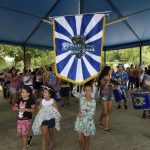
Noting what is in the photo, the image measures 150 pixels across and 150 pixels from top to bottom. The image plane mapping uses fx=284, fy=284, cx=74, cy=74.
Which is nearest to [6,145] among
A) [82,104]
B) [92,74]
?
[82,104]

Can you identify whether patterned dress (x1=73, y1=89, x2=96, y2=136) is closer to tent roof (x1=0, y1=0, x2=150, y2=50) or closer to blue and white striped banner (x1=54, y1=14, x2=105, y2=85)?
blue and white striped banner (x1=54, y1=14, x2=105, y2=85)

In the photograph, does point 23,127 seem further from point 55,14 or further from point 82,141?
point 55,14

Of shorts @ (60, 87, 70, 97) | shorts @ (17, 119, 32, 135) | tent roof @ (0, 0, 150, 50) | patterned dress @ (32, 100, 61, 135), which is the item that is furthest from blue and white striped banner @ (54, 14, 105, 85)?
shorts @ (60, 87, 70, 97)

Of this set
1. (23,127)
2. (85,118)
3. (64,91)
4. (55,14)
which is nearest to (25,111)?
(23,127)

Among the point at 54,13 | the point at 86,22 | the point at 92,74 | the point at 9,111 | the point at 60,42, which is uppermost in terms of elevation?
the point at 54,13

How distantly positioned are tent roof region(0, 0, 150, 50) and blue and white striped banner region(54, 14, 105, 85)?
13.7 ft

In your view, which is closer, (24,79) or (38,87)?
(24,79)

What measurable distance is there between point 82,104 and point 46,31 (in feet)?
27.5

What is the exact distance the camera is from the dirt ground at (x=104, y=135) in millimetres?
5965

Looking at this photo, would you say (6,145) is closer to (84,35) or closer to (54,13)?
(84,35)

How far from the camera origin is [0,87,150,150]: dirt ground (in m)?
5.96

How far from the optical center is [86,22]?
4.99m

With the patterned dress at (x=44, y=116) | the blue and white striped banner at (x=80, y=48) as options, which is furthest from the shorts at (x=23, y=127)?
the blue and white striped banner at (x=80, y=48)

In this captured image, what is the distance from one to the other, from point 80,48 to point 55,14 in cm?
642
